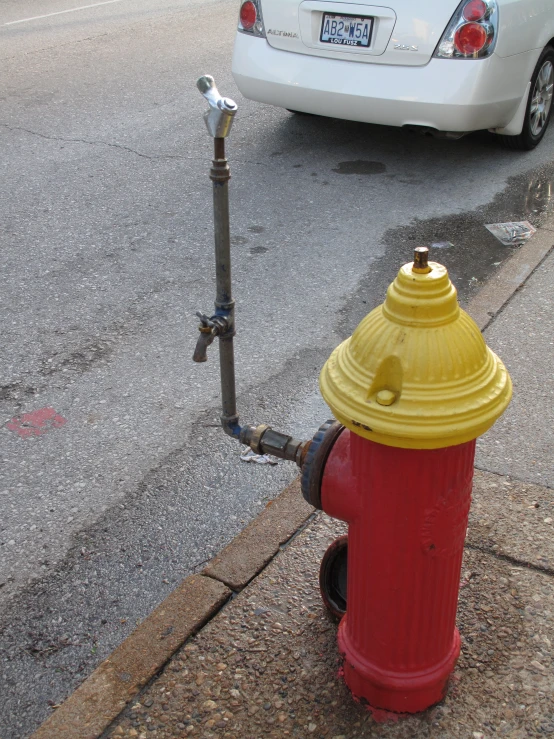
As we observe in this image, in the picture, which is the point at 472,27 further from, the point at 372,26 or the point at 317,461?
the point at 317,461

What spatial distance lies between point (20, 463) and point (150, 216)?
2.50 meters

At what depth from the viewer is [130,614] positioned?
2.53 m

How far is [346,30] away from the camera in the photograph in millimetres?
5371

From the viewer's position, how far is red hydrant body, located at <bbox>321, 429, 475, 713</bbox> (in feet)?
5.92

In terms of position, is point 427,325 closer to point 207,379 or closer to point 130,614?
point 130,614

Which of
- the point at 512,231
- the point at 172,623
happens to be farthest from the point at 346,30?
the point at 172,623

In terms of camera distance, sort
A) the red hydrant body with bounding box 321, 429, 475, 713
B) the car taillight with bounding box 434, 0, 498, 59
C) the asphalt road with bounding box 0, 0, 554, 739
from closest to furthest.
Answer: the red hydrant body with bounding box 321, 429, 475, 713
the asphalt road with bounding box 0, 0, 554, 739
the car taillight with bounding box 434, 0, 498, 59

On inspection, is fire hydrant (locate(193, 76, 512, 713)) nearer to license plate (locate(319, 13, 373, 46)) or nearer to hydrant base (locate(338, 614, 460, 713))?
hydrant base (locate(338, 614, 460, 713))

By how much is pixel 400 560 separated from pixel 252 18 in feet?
16.1

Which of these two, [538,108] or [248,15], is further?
[538,108]

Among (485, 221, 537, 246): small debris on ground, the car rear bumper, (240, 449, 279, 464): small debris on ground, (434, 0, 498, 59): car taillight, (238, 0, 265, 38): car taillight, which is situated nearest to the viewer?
(240, 449, 279, 464): small debris on ground

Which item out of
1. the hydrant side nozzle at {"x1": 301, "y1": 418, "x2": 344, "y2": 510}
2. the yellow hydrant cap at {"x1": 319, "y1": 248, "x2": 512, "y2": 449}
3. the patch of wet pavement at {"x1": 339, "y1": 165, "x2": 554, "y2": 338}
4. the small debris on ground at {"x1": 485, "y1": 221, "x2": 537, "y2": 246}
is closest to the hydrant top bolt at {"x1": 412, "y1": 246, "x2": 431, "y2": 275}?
the yellow hydrant cap at {"x1": 319, "y1": 248, "x2": 512, "y2": 449}

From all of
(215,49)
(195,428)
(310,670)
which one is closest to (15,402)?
(195,428)

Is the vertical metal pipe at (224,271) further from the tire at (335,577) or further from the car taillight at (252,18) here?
the car taillight at (252,18)
